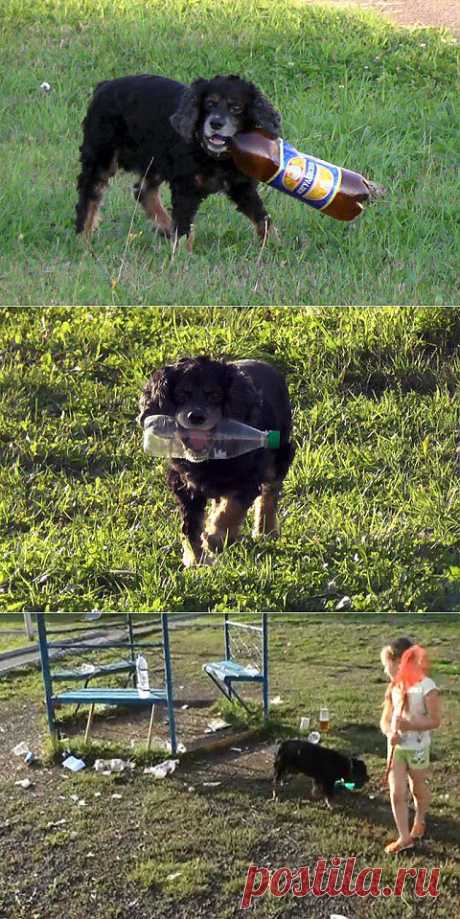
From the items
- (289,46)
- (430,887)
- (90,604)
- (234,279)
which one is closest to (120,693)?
(90,604)

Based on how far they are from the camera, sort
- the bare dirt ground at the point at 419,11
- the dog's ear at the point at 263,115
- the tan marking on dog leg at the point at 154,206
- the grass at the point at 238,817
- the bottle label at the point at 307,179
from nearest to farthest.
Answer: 1. the grass at the point at 238,817
2. the bottle label at the point at 307,179
3. the dog's ear at the point at 263,115
4. the tan marking on dog leg at the point at 154,206
5. the bare dirt ground at the point at 419,11

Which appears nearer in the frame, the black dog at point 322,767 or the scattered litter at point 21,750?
the black dog at point 322,767

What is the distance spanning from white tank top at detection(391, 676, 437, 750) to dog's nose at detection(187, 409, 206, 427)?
0.96 meters

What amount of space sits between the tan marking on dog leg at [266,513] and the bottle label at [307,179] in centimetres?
162

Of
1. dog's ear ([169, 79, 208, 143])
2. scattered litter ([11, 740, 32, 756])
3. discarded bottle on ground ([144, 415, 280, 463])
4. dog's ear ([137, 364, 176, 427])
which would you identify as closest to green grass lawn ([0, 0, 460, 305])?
dog's ear ([169, 79, 208, 143])

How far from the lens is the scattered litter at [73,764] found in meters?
3.73

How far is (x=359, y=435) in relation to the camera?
389 centimetres

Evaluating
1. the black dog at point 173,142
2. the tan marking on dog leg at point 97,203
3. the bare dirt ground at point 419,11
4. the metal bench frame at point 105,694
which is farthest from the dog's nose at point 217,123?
the bare dirt ground at point 419,11

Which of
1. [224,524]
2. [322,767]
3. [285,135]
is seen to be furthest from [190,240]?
[322,767]

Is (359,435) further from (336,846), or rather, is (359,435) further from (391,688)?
(336,846)

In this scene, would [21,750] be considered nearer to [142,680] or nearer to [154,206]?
[142,680]

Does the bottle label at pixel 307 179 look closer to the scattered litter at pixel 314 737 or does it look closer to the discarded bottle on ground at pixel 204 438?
the discarded bottle on ground at pixel 204 438

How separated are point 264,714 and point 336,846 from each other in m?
0.43

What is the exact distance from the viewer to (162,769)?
3723 millimetres
